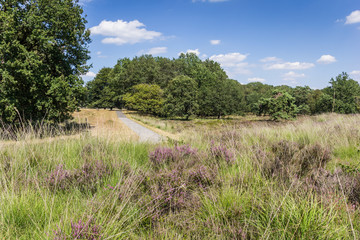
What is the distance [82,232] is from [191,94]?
149 feet

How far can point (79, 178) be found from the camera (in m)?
3.19

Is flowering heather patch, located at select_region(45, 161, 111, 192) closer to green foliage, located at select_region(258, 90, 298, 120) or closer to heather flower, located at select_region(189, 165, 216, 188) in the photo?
heather flower, located at select_region(189, 165, 216, 188)

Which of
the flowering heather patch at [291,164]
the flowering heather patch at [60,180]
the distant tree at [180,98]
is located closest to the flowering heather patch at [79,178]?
the flowering heather patch at [60,180]

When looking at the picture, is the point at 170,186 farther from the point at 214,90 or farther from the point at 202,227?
the point at 214,90

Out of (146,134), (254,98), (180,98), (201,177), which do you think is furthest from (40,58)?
(254,98)

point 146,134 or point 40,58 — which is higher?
point 40,58

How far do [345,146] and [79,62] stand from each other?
20.3 meters

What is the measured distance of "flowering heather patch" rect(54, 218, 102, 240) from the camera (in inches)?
67.2

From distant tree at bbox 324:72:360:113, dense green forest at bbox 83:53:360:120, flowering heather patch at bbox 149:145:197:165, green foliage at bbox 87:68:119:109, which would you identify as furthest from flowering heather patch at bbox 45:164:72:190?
green foliage at bbox 87:68:119:109

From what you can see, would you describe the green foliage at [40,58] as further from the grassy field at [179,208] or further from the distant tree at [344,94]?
the distant tree at [344,94]

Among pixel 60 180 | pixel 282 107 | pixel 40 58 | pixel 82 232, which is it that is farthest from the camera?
pixel 282 107

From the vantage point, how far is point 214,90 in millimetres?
58438

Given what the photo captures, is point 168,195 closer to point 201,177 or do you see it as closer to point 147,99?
point 201,177

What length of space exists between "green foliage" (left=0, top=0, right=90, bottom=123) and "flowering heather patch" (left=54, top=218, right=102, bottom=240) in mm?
13086
